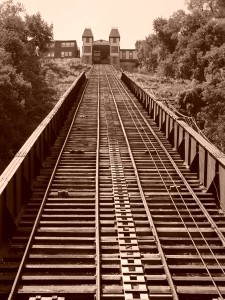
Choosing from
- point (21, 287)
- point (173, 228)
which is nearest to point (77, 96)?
point (173, 228)

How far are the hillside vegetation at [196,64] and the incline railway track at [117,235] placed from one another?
14186mm

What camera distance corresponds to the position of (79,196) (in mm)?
11453

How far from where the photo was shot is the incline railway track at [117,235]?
7.20 m

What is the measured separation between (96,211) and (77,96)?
70.5 feet

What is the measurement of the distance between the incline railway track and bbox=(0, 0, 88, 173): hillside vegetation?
8921 millimetres

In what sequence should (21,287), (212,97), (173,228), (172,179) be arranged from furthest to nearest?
1. (212,97)
2. (172,179)
3. (173,228)
4. (21,287)

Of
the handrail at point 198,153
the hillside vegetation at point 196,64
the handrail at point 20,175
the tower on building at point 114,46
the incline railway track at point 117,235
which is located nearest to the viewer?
the incline railway track at point 117,235

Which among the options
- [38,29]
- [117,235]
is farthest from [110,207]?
[38,29]

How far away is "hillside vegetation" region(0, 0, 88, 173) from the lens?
23.3 metres

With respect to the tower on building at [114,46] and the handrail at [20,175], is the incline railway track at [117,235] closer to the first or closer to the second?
the handrail at [20,175]

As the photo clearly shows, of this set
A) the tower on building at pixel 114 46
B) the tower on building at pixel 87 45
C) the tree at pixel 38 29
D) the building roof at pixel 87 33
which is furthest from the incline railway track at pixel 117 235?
the building roof at pixel 87 33

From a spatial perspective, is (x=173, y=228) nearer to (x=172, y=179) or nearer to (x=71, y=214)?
(x=71, y=214)

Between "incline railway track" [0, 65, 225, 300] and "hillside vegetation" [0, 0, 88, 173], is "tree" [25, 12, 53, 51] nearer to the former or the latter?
"hillside vegetation" [0, 0, 88, 173]

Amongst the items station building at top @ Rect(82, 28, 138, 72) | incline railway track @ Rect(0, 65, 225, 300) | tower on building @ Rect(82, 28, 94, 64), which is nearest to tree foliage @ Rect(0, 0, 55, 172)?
incline railway track @ Rect(0, 65, 225, 300)
